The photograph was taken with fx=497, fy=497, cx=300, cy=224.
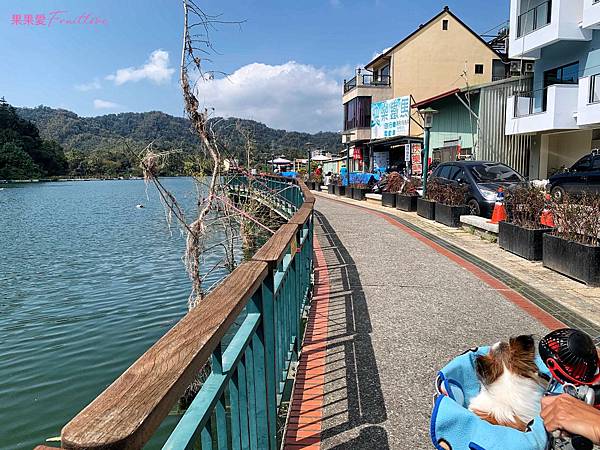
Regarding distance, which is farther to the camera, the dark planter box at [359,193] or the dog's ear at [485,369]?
the dark planter box at [359,193]

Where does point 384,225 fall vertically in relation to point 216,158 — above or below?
below

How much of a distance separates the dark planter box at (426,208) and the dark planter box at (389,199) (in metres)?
2.78

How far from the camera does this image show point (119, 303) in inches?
426

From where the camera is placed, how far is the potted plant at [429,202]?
44.1 ft

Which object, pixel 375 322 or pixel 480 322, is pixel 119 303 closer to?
pixel 375 322

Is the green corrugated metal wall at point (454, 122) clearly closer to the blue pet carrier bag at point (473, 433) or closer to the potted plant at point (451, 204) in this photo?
the potted plant at point (451, 204)

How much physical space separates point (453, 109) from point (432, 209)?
45.1ft

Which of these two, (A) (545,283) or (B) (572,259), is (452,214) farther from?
(A) (545,283)

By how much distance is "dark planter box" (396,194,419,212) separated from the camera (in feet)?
51.1

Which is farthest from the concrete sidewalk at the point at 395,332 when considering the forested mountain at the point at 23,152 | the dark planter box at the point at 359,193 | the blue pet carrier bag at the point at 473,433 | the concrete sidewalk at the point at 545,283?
the forested mountain at the point at 23,152

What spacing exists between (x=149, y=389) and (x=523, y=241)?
8.16 metres

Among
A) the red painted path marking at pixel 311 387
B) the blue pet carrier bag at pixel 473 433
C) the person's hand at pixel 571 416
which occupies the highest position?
the person's hand at pixel 571 416

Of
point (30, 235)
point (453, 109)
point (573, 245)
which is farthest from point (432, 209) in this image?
point (30, 235)

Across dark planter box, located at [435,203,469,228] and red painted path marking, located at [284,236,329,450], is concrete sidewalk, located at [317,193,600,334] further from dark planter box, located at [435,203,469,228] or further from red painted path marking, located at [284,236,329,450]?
red painted path marking, located at [284,236,329,450]
